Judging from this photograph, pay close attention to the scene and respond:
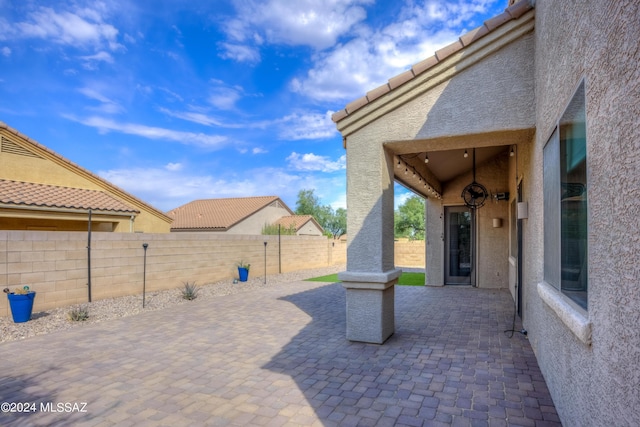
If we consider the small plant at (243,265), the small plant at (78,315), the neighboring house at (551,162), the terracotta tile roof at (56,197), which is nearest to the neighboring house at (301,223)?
the small plant at (243,265)

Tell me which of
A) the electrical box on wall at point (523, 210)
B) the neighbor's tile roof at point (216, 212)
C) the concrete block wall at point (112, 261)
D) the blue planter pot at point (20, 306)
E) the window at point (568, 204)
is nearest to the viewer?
the window at point (568, 204)

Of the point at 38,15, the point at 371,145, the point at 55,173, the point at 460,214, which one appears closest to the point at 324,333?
the point at 371,145

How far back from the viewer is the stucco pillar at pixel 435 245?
41.8ft

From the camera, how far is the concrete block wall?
803 cm

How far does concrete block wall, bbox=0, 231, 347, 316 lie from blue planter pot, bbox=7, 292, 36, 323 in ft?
1.53

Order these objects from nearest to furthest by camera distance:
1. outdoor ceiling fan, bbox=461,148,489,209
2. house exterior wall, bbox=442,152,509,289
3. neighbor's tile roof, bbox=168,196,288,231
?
outdoor ceiling fan, bbox=461,148,489,209
house exterior wall, bbox=442,152,509,289
neighbor's tile roof, bbox=168,196,288,231

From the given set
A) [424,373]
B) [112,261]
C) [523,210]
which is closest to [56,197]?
[112,261]

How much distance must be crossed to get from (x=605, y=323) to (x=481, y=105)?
4178mm

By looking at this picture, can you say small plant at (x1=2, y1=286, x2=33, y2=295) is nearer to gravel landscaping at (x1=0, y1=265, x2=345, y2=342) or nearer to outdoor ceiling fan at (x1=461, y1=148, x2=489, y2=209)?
gravel landscaping at (x1=0, y1=265, x2=345, y2=342)

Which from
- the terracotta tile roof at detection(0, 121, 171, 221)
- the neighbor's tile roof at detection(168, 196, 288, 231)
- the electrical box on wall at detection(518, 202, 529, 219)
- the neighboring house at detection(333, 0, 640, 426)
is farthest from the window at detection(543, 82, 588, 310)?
the neighbor's tile roof at detection(168, 196, 288, 231)

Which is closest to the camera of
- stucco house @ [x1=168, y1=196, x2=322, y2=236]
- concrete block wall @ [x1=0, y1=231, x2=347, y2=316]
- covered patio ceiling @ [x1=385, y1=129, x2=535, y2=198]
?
covered patio ceiling @ [x1=385, y1=129, x2=535, y2=198]

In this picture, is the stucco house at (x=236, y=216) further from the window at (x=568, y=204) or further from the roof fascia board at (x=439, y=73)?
the window at (x=568, y=204)

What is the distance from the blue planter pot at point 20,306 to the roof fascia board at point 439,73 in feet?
23.8

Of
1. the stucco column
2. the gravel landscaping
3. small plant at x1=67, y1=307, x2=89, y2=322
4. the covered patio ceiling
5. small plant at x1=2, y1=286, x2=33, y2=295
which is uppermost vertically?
the covered patio ceiling
